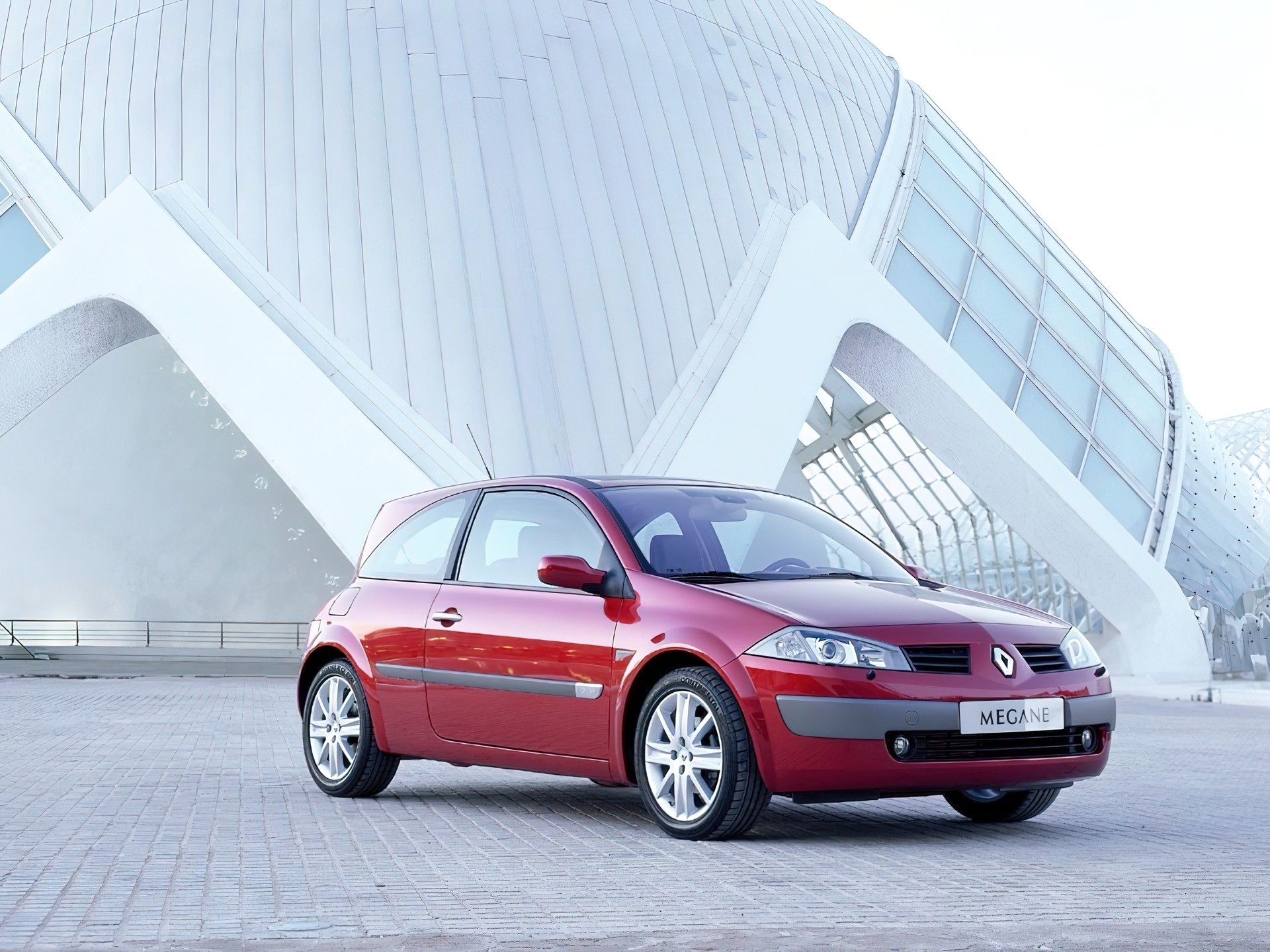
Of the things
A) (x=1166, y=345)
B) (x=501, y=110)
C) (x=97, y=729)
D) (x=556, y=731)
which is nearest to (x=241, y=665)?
(x=501, y=110)

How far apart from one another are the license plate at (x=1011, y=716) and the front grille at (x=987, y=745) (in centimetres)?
3

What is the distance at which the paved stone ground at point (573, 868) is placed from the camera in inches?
170

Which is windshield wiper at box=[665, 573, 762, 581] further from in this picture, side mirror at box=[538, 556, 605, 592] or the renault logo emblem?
the renault logo emblem

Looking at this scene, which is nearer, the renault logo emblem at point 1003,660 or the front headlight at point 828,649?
the front headlight at point 828,649

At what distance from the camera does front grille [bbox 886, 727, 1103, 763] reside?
5977mm

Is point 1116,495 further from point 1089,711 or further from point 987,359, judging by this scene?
point 1089,711

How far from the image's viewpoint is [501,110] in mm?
22781

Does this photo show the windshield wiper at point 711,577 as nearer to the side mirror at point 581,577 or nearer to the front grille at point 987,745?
the side mirror at point 581,577

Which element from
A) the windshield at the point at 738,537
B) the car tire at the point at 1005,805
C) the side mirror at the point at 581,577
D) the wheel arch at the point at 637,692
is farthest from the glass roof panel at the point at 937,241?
the wheel arch at the point at 637,692

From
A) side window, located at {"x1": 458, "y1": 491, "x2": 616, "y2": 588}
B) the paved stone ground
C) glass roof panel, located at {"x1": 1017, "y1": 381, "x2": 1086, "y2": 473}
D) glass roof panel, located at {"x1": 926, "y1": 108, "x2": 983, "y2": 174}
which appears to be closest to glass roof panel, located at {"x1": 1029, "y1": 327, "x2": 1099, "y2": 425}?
glass roof panel, located at {"x1": 1017, "y1": 381, "x2": 1086, "y2": 473}

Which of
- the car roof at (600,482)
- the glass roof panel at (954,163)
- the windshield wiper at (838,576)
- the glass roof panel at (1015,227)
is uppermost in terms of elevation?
the glass roof panel at (954,163)

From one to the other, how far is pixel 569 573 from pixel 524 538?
2.89ft

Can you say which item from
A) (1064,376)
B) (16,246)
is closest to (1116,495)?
(1064,376)

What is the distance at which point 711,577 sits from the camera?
6.72m
